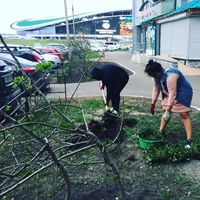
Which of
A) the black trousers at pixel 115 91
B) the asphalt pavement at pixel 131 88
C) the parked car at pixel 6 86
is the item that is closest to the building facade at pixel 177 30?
the asphalt pavement at pixel 131 88

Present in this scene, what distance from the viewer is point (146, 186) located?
381cm

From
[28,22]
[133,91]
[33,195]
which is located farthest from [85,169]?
[28,22]

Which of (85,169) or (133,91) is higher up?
(85,169)

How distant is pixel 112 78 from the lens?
6.28 m

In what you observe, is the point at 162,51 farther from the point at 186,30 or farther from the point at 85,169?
the point at 85,169

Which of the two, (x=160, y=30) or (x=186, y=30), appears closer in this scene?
(x=186, y=30)

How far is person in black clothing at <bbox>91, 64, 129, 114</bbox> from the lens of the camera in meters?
6.12

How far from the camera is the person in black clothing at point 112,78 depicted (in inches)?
241

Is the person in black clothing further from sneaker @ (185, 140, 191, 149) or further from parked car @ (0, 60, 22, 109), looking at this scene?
parked car @ (0, 60, 22, 109)

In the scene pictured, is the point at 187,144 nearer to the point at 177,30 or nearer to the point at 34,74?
the point at 34,74

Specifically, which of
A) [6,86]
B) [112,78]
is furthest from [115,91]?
[6,86]

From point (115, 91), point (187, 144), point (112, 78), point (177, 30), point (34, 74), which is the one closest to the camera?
point (187, 144)

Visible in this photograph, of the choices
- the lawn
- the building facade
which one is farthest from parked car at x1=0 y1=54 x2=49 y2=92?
the building facade

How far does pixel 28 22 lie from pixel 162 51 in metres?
85.1
